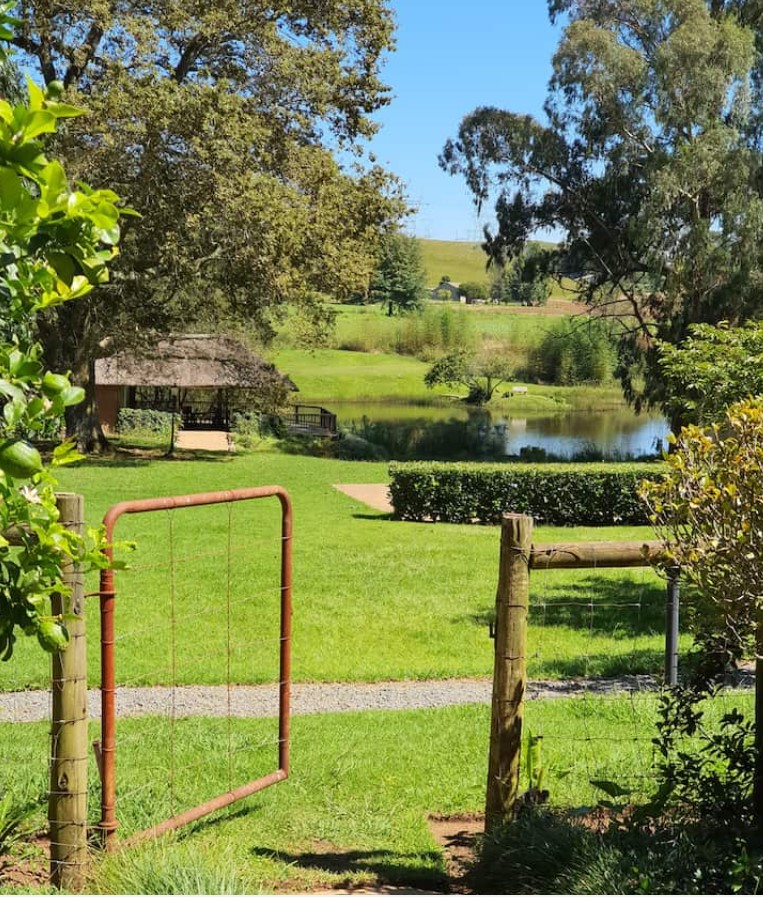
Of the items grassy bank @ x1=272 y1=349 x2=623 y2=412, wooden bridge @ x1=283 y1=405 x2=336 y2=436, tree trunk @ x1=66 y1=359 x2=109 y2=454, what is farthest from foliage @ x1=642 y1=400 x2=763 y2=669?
grassy bank @ x1=272 y1=349 x2=623 y2=412

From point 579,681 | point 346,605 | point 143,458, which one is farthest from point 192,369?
point 579,681

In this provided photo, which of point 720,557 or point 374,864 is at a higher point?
point 720,557

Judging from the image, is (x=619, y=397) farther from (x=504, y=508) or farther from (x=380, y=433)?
(x=504, y=508)

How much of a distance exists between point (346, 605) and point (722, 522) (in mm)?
7545

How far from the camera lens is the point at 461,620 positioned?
33.8 feet

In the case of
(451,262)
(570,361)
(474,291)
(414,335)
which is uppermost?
(451,262)

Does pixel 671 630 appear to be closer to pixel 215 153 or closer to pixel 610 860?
pixel 610 860

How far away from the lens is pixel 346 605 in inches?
423

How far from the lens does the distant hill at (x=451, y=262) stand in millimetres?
166875

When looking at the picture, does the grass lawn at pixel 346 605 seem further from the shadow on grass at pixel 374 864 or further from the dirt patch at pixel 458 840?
the dirt patch at pixel 458 840

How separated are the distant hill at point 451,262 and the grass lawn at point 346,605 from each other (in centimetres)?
14621

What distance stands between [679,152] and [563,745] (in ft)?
76.8

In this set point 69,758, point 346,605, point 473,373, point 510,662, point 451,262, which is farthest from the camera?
point 451,262

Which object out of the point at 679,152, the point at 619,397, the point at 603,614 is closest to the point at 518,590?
the point at 603,614
